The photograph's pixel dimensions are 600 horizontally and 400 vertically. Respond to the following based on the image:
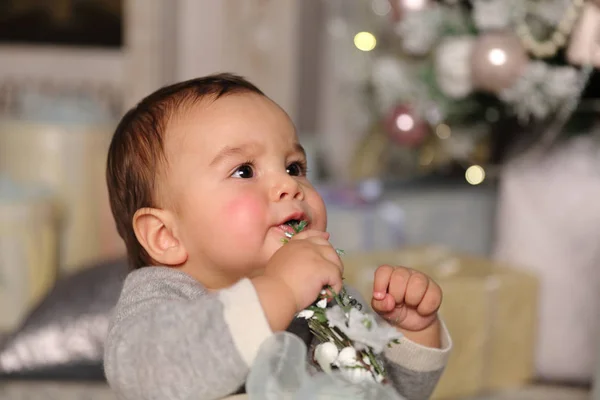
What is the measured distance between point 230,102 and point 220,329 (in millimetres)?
311

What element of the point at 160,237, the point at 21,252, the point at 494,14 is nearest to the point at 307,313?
the point at 160,237

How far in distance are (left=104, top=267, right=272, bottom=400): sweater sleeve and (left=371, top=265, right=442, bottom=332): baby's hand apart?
0.21m

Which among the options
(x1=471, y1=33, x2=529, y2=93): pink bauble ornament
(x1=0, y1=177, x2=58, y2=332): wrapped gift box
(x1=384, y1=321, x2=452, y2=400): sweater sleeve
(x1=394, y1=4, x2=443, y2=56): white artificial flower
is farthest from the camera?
(x1=0, y1=177, x2=58, y2=332): wrapped gift box

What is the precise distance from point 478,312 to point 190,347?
1219 mm

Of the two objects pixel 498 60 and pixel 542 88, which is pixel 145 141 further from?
pixel 542 88

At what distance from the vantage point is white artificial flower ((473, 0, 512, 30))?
1.84 metres

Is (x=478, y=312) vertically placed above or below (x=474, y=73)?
below

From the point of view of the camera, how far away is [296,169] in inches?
40.5

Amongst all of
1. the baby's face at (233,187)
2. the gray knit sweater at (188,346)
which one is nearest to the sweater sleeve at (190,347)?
the gray knit sweater at (188,346)

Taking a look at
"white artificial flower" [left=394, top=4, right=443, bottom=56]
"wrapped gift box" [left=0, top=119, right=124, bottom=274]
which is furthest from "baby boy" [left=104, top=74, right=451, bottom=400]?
"wrapped gift box" [left=0, top=119, right=124, bottom=274]

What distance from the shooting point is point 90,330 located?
1818 millimetres

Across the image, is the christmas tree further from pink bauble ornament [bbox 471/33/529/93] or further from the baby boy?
the baby boy

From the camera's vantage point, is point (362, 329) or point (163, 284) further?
point (163, 284)

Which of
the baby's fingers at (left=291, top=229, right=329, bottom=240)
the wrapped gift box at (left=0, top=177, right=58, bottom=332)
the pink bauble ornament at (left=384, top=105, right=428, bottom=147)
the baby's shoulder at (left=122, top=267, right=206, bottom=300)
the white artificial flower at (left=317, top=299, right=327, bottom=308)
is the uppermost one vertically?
the baby's fingers at (left=291, top=229, right=329, bottom=240)
